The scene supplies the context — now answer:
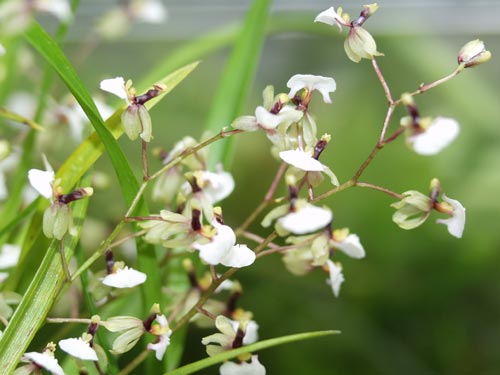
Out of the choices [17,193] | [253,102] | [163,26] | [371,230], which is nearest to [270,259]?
[371,230]

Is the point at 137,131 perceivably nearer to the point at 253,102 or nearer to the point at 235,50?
the point at 235,50

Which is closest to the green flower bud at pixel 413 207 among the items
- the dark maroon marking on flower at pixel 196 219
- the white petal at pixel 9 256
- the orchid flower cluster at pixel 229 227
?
the orchid flower cluster at pixel 229 227

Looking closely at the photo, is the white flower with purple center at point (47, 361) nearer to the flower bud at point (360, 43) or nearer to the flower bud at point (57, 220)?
the flower bud at point (57, 220)

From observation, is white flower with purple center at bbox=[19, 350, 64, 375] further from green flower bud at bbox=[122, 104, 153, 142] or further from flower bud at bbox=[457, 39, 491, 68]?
flower bud at bbox=[457, 39, 491, 68]

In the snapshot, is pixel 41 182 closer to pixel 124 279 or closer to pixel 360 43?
pixel 124 279

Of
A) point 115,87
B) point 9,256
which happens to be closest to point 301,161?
point 115,87

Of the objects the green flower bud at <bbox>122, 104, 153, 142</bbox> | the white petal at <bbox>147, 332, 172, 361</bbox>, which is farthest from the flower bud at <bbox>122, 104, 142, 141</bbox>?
→ the white petal at <bbox>147, 332, 172, 361</bbox>
